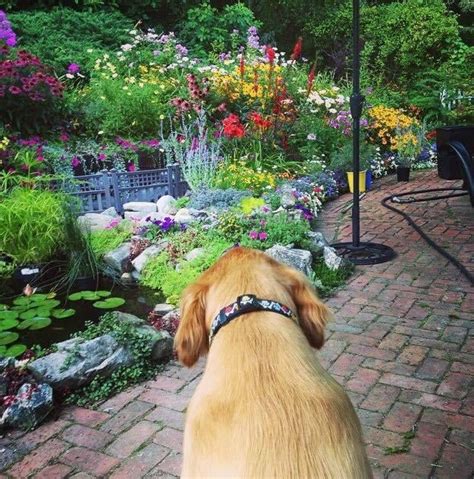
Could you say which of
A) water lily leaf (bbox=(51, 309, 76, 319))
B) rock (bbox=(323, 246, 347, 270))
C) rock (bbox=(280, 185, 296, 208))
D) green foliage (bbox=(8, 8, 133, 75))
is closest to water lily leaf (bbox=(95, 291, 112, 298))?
water lily leaf (bbox=(51, 309, 76, 319))

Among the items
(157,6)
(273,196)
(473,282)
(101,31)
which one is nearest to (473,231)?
(473,282)

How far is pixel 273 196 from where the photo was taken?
5930 mm

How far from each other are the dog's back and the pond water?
2629mm

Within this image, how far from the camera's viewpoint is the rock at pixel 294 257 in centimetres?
433

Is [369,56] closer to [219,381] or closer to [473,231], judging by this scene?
[473,231]

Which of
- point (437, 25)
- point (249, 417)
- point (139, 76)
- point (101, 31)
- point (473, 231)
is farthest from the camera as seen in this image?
point (437, 25)

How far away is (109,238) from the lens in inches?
208

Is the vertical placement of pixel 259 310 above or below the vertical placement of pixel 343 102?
below

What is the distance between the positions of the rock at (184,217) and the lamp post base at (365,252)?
1.36 m

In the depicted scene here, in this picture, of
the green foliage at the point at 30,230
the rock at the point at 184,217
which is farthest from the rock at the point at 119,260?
the rock at the point at 184,217

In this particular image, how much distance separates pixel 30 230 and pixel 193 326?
3552 millimetres

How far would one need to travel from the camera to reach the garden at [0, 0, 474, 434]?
12.3 feet

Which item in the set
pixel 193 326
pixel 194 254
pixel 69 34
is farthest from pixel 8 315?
pixel 69 34

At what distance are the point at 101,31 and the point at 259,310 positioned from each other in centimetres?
1092
